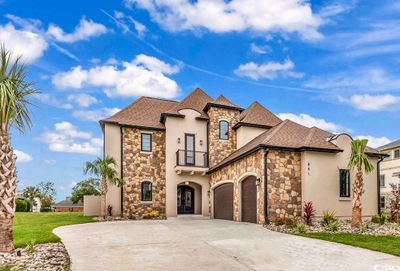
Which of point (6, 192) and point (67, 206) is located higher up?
point (6, 192)

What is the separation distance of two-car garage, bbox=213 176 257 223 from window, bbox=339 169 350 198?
13.8ft

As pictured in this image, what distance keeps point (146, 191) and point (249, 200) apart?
7955mm

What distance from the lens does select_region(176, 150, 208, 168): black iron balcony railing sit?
73.5ft

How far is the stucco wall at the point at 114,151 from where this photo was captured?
21031mm

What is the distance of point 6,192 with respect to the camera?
8.11 m

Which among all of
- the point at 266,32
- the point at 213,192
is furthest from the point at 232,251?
the point at 213,192

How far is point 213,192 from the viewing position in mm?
22500

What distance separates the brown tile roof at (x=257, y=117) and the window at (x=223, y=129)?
830 millimetres

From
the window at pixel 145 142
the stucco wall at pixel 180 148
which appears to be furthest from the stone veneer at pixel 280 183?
the window at pixel 145 142

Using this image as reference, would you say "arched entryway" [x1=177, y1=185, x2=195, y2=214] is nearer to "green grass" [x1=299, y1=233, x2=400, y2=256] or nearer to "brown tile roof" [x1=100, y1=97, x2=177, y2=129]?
"brown tile roof" [x1=100, y1=97, x2=177, y2=129]

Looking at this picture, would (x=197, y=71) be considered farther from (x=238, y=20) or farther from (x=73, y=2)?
(x=73, y=2)

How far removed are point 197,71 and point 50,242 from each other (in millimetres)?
13956

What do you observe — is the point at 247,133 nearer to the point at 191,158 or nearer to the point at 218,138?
the point at 218,138

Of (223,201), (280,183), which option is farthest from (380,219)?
(223,201)
